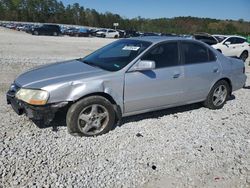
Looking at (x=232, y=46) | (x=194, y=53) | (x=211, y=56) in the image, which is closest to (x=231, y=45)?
(x=232, y=46)

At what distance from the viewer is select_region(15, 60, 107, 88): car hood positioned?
14.5 ft

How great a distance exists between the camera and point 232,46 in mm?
16484

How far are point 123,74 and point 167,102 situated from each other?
3.71ft

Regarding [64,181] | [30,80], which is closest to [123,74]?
[30,80]

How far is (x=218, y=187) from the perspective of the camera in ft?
11.3

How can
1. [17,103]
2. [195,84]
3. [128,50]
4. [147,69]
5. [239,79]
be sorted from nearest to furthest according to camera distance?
[17,103]
[147,69]
[128,50]
[195,84]
[239,79]

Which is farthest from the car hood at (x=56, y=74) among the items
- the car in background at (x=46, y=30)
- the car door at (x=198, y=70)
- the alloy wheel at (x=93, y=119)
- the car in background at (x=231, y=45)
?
the car in background at (x=46, y=30)

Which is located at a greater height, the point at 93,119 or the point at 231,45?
the point at 231,45

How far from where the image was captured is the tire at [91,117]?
442 cm

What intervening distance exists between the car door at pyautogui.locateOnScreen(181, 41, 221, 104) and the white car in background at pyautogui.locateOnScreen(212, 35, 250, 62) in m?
10.7

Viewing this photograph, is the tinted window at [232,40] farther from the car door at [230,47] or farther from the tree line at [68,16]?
the tree line at [68,16]

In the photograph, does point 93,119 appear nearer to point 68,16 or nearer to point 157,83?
point 157,83

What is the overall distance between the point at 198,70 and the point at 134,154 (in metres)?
2.40

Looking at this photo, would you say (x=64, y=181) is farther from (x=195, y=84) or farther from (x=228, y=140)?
(x=195, y=84)
